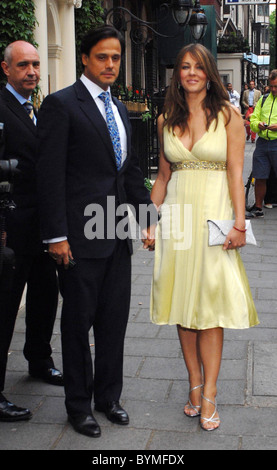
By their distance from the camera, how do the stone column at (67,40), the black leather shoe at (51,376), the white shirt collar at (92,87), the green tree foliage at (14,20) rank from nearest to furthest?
the white shirt collar at (92,87) < the black leather shoe at (51,376) < the green tree foliage at (14,20) < the stone column at (67,40)

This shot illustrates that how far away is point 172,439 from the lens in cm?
361

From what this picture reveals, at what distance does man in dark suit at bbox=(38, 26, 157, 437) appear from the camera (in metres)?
3.50

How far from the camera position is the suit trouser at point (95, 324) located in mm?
3666

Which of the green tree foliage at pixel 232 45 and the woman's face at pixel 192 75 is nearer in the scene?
the woman's face at pixel 192 75

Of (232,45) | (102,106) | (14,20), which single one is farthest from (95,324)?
(232,45)

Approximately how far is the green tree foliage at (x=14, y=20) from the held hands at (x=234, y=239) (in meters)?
4.87

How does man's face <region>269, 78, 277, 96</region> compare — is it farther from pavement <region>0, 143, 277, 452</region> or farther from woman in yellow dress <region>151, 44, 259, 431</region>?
woman in yellow dress <region>151, 44, 259, 431</region>

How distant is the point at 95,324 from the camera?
12.7 ft

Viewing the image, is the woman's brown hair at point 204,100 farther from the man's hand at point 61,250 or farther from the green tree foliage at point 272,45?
the green tree foliage at point 272,45

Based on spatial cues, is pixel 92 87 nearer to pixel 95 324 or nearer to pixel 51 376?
pixel 95 324

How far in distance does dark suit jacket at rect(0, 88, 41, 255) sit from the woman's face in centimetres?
83

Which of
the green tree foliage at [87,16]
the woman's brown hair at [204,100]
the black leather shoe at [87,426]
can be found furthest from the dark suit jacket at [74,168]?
the green tree foliage at [87,16]

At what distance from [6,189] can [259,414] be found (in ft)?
Result: 5.72

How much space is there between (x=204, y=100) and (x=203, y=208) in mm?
539
